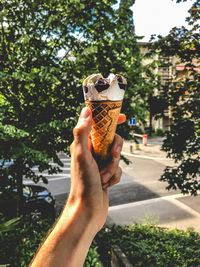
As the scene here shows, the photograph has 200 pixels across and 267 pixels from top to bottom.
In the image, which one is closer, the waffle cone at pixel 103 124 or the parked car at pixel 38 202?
the waffle cone at pixel 103 124

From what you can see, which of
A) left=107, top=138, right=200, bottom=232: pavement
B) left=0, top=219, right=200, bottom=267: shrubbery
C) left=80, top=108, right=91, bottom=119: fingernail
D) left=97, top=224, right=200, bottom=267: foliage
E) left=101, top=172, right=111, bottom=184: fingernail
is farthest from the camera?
left=107, top=138, right=200, bottom=232: pavement

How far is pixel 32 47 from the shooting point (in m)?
7.39

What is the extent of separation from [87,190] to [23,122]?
19.3 feet

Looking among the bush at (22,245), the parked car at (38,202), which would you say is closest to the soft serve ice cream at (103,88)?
the bush at (22,245)

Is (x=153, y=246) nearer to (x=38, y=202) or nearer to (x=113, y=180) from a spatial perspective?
(x=38, y=202)

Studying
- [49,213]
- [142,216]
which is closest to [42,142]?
[49,213]

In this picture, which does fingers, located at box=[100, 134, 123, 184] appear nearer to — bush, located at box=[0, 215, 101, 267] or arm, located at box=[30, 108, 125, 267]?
arm, located at box=[30, 108, 125, 267]

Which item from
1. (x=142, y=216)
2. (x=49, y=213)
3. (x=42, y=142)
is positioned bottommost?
(x=142, y=216)

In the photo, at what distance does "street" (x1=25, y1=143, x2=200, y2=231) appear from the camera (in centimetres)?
1297

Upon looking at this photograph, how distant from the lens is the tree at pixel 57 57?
7309 mm

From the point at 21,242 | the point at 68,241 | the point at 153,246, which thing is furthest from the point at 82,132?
the point at 153,246

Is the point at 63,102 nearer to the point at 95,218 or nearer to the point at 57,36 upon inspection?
the point at 57,36

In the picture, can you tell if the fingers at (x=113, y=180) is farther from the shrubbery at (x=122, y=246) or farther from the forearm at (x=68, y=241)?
the shrubbery at (x=122, y=246)

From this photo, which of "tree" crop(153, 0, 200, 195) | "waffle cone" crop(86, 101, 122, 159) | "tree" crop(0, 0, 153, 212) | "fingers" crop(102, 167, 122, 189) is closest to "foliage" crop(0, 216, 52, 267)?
"tree" crop(0, 0, 153, 212)
